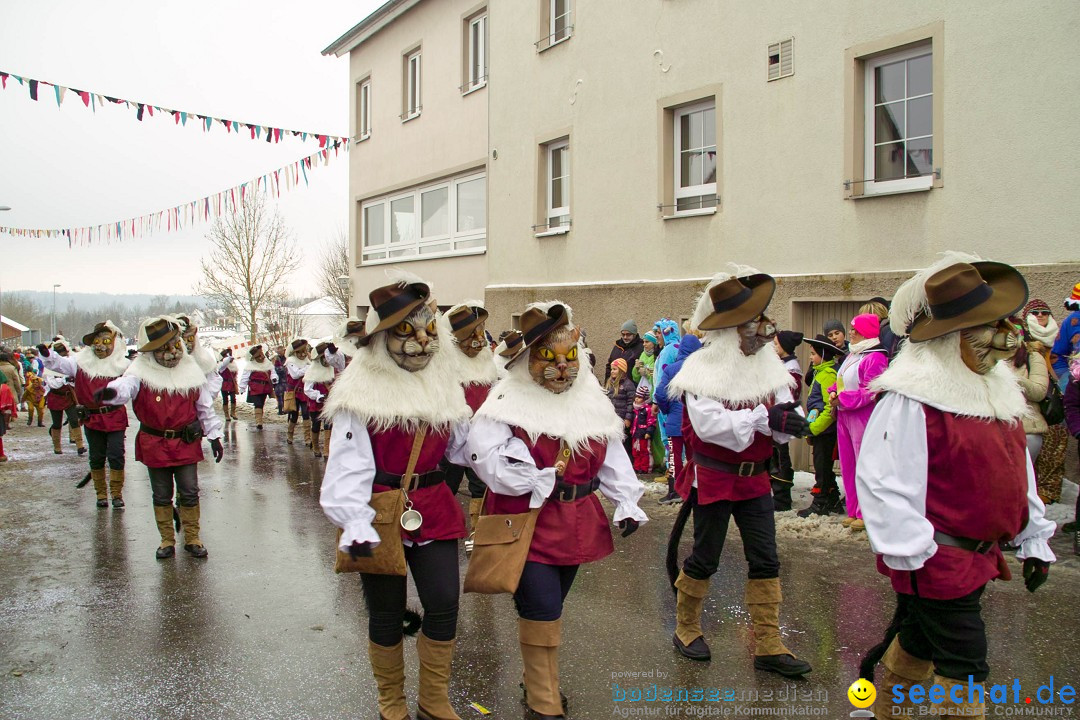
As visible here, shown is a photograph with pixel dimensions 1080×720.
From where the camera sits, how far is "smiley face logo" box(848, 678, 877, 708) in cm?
382

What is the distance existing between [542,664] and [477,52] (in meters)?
15.7

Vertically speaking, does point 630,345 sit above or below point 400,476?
above

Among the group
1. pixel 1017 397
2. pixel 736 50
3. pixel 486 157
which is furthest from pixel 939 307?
pixel 486 157

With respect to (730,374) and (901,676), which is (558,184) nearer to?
(730,374)

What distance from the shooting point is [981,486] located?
10.3 feet

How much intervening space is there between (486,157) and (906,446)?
14307 millimetres

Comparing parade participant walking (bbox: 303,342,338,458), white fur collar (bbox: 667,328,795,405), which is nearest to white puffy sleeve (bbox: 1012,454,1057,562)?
white fur collar (bbox: 667,328,795,405)

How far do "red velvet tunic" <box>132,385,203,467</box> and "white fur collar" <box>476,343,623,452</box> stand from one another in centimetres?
403

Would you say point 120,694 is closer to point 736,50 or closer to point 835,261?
point 835,261

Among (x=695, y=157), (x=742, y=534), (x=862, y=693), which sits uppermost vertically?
(x=695, y=157)

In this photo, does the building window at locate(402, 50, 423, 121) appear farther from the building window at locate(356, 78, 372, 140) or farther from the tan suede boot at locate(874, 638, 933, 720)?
the tan suede boot at locate(874, 638, 933, 720)

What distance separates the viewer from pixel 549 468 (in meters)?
3.71

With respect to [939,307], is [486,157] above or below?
above

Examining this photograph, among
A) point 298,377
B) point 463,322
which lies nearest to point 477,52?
point 298,377
